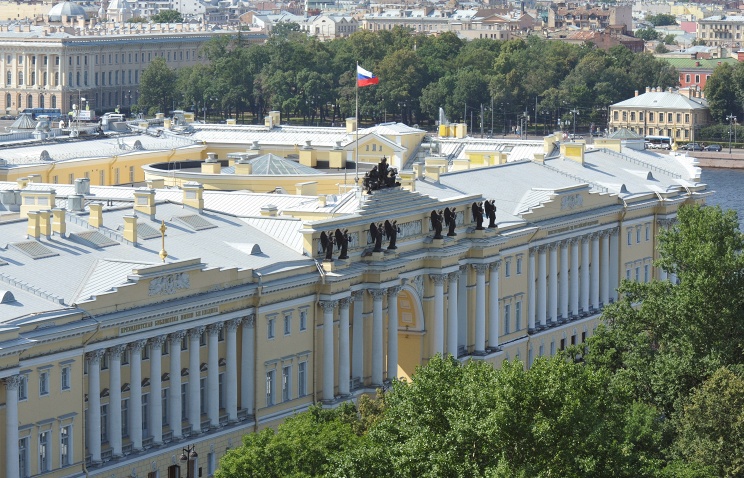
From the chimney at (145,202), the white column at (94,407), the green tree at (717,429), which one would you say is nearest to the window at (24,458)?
the white column at (94,407)

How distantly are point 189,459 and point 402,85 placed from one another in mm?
125411

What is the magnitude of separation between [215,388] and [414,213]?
11.2 meters

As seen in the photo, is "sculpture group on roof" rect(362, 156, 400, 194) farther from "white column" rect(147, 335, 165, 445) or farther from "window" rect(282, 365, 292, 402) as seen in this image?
"white column" rect(147, 335, 165, 445)

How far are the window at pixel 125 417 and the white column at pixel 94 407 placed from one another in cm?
149

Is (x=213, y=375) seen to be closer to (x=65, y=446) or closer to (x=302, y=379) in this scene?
(x=302, y=379)

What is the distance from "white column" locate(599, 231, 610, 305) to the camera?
83.9 meters

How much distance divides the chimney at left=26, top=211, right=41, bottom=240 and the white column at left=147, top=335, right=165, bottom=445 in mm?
4161

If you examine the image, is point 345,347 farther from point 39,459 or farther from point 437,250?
point 39,459

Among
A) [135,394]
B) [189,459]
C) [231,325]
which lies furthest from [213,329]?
[189,459]

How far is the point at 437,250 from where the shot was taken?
67.9 m

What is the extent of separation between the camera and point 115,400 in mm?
54094

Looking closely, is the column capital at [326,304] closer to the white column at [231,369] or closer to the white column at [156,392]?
the white column at [231,369]

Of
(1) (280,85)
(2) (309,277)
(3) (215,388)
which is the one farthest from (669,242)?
(1) (280,85)

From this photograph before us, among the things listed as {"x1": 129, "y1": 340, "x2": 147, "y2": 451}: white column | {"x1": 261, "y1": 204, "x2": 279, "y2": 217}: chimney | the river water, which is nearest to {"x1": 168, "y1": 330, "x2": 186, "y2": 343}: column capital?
{"x1": 129, "y1": 340, "x2": 147, "y2": 451}: white column
